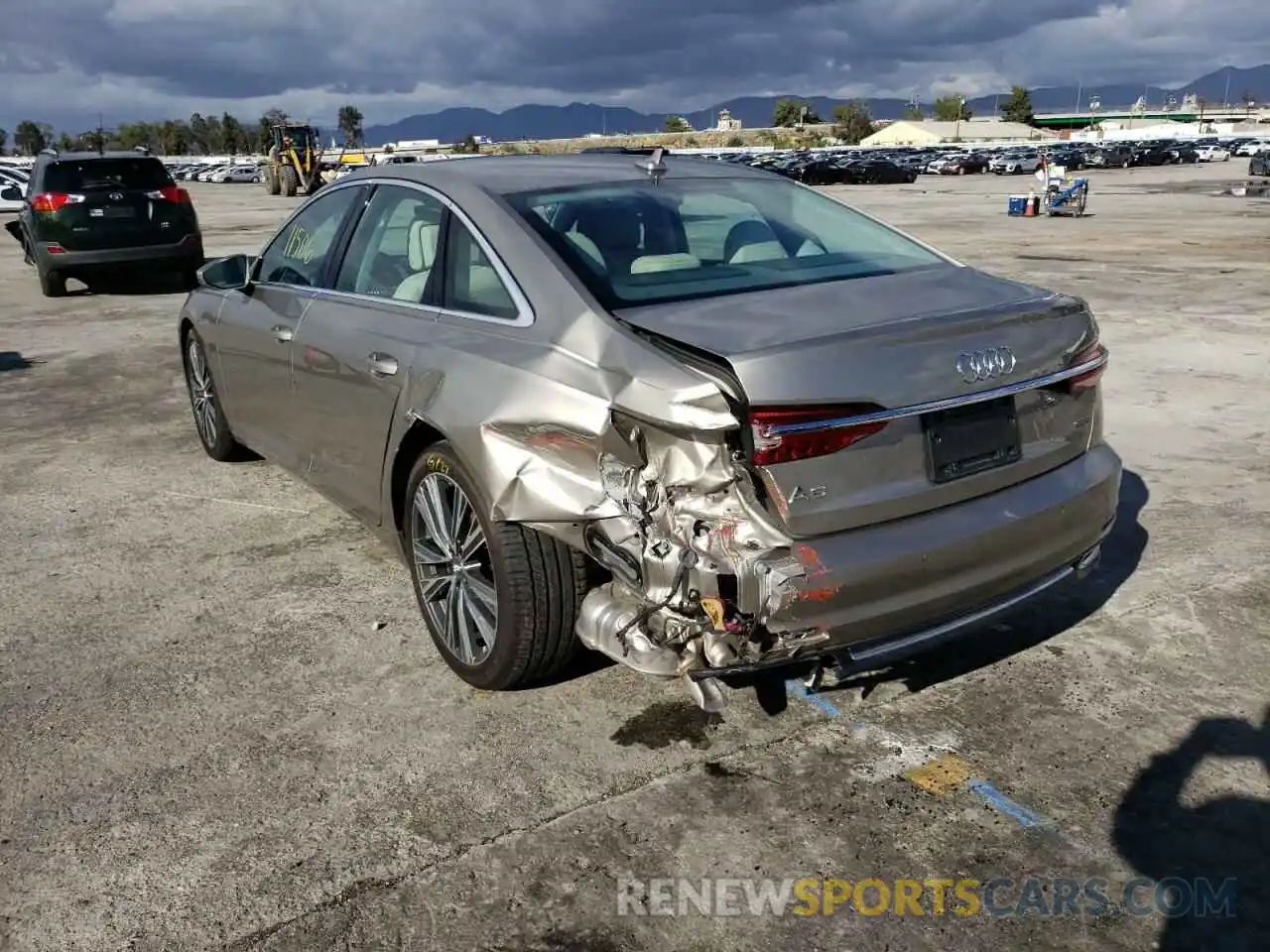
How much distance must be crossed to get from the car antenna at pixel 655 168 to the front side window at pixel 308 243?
3.91ft

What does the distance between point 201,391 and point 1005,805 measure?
16.3 ft

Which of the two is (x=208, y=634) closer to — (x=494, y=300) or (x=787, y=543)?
(x=494, y=300)

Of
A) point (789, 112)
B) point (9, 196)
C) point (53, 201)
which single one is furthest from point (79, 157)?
point (789, 112)

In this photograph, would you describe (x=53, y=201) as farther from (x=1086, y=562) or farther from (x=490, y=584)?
(x=1086, y=562)

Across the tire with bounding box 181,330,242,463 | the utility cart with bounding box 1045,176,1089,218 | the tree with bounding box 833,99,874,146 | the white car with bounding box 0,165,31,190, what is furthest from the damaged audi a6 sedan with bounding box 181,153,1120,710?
the tree with bounding box 833,99,874,146

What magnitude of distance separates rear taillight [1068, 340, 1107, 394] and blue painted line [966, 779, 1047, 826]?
1221 millimetres

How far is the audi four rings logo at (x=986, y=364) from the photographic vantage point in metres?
2.96

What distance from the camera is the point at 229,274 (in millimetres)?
5289

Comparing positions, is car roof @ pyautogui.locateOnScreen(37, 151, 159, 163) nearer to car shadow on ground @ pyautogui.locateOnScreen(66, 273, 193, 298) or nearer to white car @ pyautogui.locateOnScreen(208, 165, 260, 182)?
car shadow on ground @ pyautogui.locateOnScreen(66, 273, 193, 298)

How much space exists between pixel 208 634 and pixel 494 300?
1745 mm

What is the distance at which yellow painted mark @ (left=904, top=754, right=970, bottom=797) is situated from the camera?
3.07 meters

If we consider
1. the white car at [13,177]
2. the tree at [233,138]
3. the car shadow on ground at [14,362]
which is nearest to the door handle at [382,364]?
the car shadow on ground at [14,362]

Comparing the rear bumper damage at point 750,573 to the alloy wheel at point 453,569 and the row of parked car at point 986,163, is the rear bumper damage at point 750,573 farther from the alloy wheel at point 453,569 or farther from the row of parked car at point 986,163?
the row of parked car at point 986,163

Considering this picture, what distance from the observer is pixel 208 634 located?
13.5 ft
